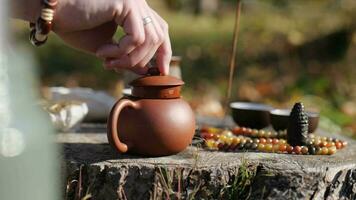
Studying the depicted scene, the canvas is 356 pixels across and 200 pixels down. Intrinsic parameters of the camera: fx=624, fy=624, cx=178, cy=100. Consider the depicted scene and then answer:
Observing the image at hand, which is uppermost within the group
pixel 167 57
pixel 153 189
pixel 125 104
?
pixel 167 57

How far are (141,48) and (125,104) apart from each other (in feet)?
0.67

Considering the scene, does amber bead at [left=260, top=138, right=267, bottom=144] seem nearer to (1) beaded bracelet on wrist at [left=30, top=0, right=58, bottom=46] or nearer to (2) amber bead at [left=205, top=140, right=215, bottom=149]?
(2) amber bead at [left=205, top=140, right=215, bottom=149]

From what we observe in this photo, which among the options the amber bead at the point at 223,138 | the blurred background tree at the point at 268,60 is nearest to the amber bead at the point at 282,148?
the amber bead at the point at 223,138

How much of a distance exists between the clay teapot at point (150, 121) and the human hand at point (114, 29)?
2.7 inches

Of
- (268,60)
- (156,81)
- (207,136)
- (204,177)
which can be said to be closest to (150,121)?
(156,81)

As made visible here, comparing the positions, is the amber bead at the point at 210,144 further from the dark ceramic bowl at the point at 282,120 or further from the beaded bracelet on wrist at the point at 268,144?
the dark ceramic bowl at the point at 282,120

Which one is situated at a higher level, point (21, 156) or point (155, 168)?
point (21, 156)

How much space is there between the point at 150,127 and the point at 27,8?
0.54m

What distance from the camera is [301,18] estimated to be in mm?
7480

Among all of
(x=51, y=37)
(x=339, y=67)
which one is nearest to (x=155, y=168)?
(x=339, y=67)

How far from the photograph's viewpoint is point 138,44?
1842 mm

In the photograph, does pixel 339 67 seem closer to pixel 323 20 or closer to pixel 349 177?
pixel 323 20

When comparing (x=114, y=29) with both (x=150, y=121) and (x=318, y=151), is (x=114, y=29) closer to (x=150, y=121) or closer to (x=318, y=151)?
(x=150, y=121)

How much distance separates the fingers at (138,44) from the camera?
1.81 meters
